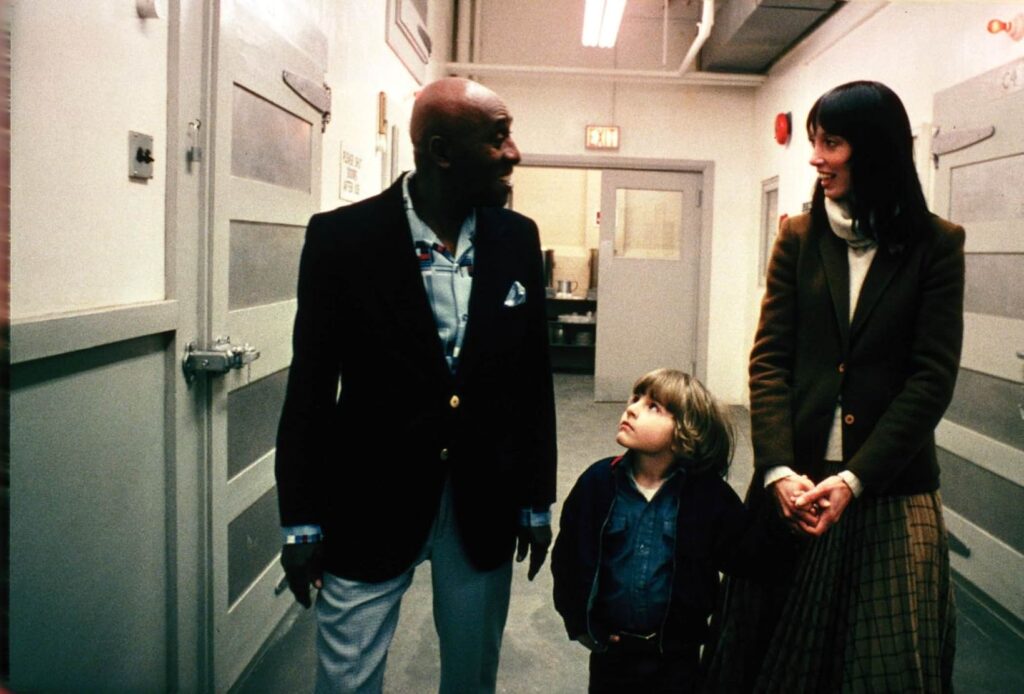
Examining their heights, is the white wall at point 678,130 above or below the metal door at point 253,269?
above

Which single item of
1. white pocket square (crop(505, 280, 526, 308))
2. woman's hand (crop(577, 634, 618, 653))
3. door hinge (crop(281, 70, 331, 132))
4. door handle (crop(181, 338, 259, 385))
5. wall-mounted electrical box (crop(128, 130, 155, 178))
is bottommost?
woman's hand (crop(577, 634, 618, 653))

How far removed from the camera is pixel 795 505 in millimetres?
1306

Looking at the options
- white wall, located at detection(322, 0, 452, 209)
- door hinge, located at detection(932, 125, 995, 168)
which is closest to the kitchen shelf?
white wall, located at detection(322, 0, 452, 209)

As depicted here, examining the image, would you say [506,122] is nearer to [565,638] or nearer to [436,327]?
[436,327]

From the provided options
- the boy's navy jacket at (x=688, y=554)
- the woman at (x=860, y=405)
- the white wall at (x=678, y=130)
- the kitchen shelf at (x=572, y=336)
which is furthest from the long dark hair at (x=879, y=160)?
the kitchen shelf at (x=572, y=336)

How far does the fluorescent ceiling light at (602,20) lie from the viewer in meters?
4.10

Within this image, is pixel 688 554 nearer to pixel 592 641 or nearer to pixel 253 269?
pixel 592 641

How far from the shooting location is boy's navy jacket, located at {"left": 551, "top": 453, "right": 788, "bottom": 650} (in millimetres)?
1420

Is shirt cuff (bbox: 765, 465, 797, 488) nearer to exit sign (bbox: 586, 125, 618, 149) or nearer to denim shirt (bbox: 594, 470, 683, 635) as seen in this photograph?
denim shirt (bbox: 594, 470, 683, 635)

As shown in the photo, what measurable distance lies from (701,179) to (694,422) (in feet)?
16.5

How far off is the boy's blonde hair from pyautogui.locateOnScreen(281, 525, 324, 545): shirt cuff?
28.1 inches

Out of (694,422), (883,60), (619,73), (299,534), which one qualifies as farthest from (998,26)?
(619,73)

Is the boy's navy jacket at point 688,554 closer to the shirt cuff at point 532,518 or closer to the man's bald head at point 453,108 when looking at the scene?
the shirt cuff at point 532,518

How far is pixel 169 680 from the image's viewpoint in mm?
1693
